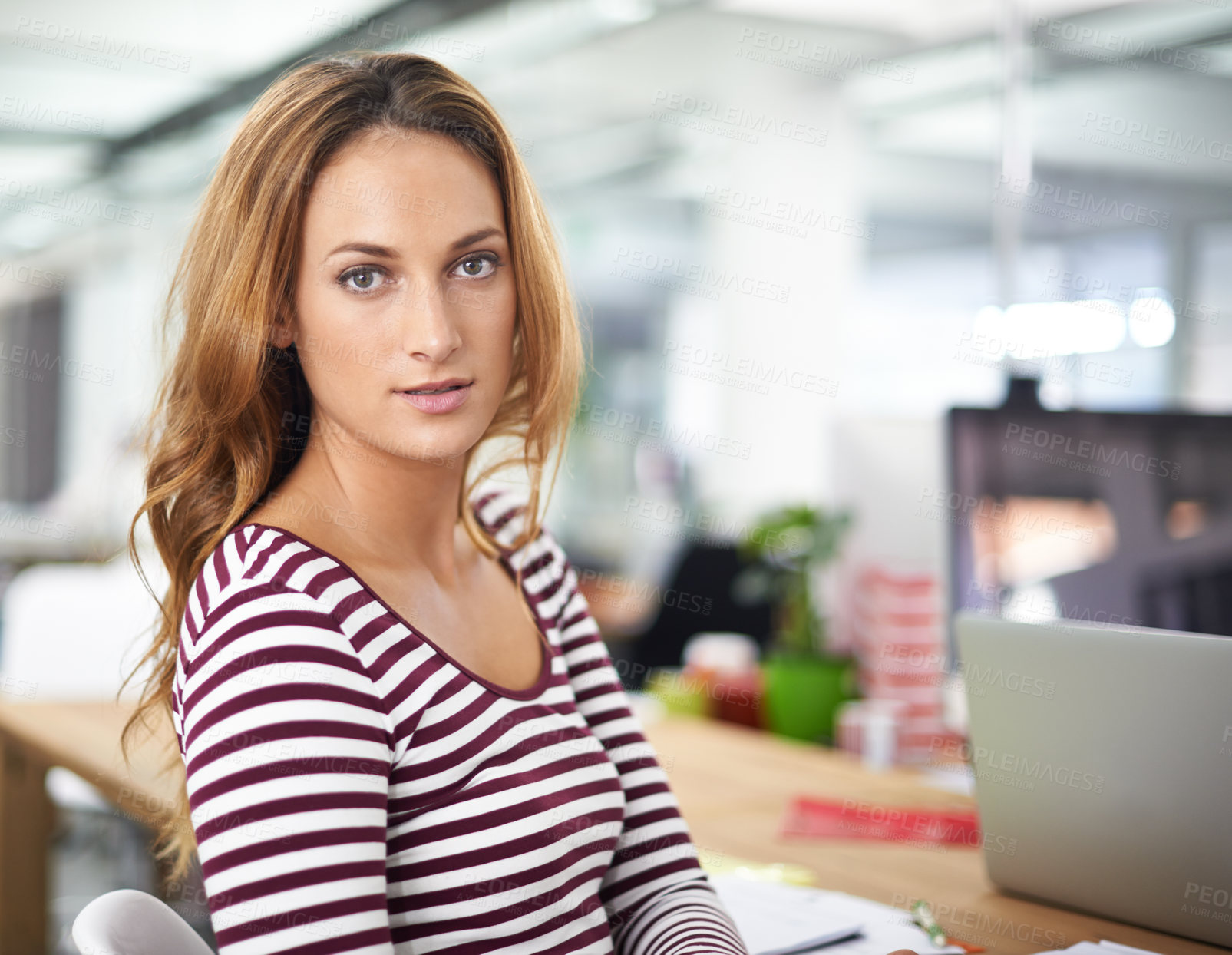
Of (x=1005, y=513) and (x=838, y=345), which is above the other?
(x=838, y=345)

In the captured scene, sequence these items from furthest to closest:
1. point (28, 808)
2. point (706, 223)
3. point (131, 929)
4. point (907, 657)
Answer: point (706, 223) < point (28, 808) < point (907, 657) < point (131, 929)

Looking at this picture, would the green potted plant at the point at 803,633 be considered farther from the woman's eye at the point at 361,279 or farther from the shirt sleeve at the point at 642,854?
the woman's eye at the point at 361,279

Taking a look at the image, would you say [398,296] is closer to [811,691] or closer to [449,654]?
[449,654]

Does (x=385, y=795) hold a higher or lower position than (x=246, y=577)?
lower

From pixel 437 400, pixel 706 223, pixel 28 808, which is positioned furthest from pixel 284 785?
pixel 706 223

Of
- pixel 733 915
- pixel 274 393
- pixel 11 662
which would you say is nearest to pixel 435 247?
pixel 274 393

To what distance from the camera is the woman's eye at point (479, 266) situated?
3.32ft

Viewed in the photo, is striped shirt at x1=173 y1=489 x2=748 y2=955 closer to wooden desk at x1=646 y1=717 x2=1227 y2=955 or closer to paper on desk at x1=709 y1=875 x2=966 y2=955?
paper on desk at x1=709 y1=875 x2=966 y2=955

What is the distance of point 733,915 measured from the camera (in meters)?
1.25

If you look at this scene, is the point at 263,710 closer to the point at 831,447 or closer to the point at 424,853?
the point at 424,853

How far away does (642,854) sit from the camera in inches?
45.3

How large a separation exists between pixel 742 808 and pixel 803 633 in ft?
1.64

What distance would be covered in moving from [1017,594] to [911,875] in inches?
23.0

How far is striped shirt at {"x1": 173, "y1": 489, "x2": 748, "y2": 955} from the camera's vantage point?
79 cm
